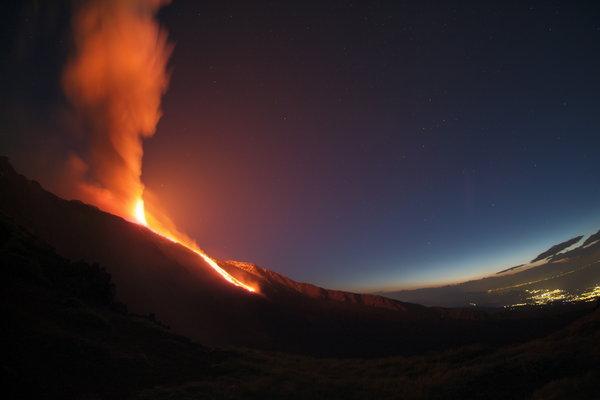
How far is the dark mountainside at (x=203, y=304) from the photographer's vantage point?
38.9 m

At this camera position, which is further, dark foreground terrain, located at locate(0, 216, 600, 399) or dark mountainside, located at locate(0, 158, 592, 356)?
dark mountainside, located at locate(0, 158, 592, 356)

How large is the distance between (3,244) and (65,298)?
907 centimetres

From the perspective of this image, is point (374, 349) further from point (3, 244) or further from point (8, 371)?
point (3, 244)

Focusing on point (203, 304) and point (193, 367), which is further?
point (203, 304)

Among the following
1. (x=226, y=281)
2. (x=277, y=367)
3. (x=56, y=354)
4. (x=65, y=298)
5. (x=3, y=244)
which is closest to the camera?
(x=56, y=354)

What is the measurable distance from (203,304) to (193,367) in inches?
1203

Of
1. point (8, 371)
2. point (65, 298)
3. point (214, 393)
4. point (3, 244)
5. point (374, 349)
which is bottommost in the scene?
point (374, 349)

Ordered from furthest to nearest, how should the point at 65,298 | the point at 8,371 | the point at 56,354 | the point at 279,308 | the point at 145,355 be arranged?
the point at 279,308, the point at 65,298, the point at 145,355, the point at 56,354, the point at 8,371

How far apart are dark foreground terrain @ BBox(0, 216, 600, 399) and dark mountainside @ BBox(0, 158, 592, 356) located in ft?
52.6

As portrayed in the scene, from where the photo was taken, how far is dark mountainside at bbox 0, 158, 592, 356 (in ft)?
128

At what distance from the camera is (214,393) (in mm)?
11914

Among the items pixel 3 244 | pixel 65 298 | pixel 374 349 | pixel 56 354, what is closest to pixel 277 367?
pixel 56 354

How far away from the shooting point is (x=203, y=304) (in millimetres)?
45062

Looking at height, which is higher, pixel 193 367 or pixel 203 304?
pixel 203 304
